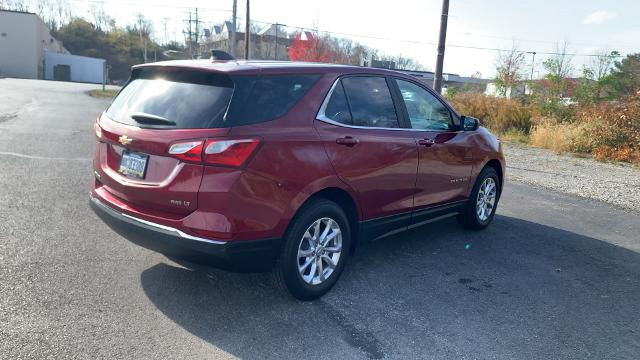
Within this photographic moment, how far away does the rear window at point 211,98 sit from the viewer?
11.0 feet

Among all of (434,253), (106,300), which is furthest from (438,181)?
(106,300)

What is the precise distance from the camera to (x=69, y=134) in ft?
38.0

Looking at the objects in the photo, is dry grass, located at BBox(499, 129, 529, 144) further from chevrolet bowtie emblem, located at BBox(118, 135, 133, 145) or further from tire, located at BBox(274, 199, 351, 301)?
chevrolet bowtie emblem, located at BBox(118, 135, 133, 145)

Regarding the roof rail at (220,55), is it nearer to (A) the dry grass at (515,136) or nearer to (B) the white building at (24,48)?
(A) the dry grass at (515,136)

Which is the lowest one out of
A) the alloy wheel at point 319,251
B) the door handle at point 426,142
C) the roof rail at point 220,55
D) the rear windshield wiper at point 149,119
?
the alloy wheel at point 319,251

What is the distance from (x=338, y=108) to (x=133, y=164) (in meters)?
1.61

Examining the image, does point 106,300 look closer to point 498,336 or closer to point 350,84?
point 350,84

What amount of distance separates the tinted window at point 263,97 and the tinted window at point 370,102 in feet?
1.77

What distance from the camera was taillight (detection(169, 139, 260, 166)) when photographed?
3.21 meters

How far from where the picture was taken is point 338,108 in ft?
13.1

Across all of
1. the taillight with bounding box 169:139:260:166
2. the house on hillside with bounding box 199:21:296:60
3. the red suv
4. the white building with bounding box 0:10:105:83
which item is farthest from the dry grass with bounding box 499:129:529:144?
the white building with bounding box 0:10:105:83

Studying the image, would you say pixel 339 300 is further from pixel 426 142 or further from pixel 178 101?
pixel 178 101

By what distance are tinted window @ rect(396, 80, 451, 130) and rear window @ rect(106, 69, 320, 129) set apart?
4.15ft

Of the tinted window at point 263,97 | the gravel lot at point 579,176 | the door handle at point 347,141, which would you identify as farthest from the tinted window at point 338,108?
the gravel lot at point 579,176
